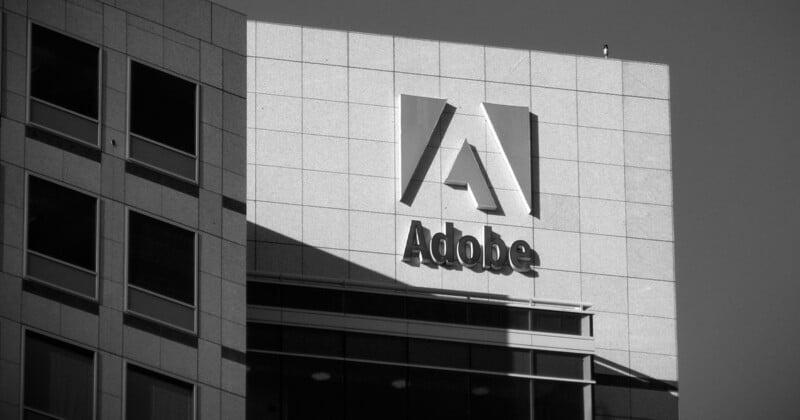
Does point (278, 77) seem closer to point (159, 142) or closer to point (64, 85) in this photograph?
point (159, 142)

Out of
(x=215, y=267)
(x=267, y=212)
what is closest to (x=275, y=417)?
(x=267, y=212)

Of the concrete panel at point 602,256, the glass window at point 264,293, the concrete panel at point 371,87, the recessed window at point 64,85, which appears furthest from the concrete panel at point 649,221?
the recessed window at point 64,85

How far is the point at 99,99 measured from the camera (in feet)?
171

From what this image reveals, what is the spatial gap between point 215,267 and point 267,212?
52.0ft

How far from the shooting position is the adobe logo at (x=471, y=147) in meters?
70.3

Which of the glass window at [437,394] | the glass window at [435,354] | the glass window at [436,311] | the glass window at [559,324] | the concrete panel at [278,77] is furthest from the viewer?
the concrete panel at [278,77]

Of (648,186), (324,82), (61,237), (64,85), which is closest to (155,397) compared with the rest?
(61,237)

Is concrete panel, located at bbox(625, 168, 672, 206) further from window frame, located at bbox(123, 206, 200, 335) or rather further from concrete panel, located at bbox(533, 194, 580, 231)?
window frame, located at bbox(123, 206, 200, 335)

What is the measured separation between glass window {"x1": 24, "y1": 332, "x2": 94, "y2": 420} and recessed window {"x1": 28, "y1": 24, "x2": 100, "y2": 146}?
5.85m

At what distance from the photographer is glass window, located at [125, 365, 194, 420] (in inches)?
1988

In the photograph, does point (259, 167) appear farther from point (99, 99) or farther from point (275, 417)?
point (99, 99)

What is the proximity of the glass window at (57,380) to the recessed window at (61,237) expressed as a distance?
1668 mm

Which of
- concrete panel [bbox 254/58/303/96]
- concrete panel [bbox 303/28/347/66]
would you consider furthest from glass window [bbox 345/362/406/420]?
concrete panel [bbox 303/28/347/66]

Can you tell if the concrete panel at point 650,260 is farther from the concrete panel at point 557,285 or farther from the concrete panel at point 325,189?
the concrete panel at point 325,189
